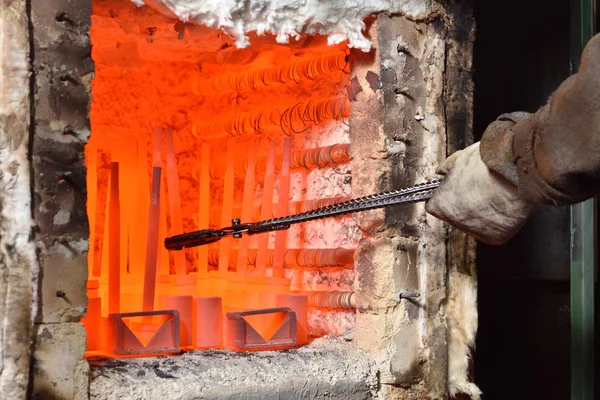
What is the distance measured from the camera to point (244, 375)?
84.0 inches

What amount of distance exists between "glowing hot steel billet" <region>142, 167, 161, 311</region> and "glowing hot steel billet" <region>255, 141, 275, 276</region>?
0.37 metres

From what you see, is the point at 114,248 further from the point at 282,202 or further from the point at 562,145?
the point at 562,145

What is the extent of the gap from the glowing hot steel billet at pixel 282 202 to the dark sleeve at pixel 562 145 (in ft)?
3.84

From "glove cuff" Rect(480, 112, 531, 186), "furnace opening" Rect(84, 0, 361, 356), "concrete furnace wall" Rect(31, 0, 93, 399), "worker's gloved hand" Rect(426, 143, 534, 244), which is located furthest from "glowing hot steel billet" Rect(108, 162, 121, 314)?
"glove cuff" Rect(480, 112, 531, 186)

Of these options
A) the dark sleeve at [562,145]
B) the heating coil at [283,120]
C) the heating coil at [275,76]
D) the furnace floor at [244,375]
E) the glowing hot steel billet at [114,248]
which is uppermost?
the heating coil at [275,76]

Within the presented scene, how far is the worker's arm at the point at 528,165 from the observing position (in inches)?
54.6

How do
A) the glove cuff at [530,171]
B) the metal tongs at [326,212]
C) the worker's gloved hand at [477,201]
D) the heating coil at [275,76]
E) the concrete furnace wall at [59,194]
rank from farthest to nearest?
the heating coil at [275,76] → the metal tongs at [326,212] → the concrete furnace wall at [59,194] → the worker's gloved hand at [477,201] → the glove cuff at [530,171]

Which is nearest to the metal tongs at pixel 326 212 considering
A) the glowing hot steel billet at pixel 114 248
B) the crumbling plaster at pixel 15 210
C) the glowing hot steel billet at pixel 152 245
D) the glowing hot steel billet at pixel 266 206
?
the glowing hot steel billet at pixel 152 245

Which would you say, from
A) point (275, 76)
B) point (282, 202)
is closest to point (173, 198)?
point (282, 202)

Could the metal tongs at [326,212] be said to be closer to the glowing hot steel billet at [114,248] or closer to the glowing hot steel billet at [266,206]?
the glowing hot steel billet at [114,248]

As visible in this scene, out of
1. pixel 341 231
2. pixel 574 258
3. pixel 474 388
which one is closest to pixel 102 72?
pixel 341 231

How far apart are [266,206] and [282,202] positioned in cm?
6

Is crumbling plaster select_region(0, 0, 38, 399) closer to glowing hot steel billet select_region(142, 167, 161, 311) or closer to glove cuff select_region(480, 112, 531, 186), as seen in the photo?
glowing hot steel billet select_region(142, 167, 161, 311)

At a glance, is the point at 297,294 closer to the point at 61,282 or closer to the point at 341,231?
the point at 341,231
